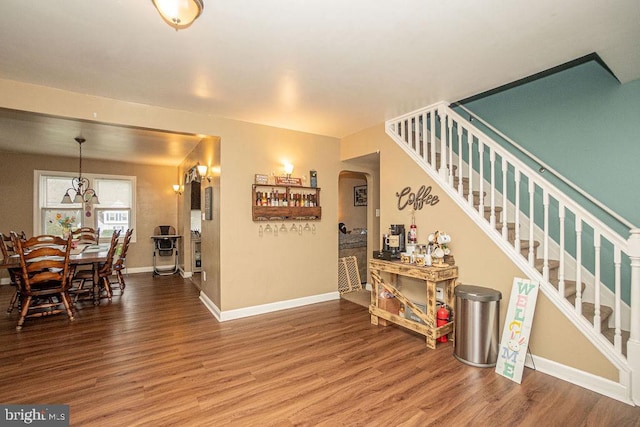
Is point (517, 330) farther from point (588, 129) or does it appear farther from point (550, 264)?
point (588, 129)

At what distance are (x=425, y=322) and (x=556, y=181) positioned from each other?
2.04 meters

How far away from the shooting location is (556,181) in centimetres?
301

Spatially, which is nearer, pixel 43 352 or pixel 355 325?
pixel 43 352

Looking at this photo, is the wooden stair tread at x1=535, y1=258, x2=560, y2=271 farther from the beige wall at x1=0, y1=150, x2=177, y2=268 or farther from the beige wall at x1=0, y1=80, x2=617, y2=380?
the beige wall at x1=0, y1=150, x2=177, y2=268

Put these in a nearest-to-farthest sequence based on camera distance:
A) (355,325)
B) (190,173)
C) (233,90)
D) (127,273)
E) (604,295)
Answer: (604,295) < (233,90) < (355,325) < (190,173) < (127,273)

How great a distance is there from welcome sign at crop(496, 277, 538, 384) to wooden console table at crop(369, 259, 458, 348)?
0.58 metres

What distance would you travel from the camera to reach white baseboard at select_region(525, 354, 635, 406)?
6.74 feet

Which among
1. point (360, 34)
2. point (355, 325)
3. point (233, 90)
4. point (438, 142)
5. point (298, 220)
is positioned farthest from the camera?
point (298, 220)

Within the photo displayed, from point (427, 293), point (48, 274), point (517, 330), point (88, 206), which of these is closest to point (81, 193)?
point (88, 206)

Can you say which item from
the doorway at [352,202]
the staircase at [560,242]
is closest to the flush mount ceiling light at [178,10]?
the staircase at [560,242]

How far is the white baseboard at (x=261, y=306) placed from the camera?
12.3 ft

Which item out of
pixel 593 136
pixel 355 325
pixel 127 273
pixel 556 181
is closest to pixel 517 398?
pixel 355 325

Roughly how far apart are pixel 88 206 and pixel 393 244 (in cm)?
671

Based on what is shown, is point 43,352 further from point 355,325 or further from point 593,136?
point 593,136
